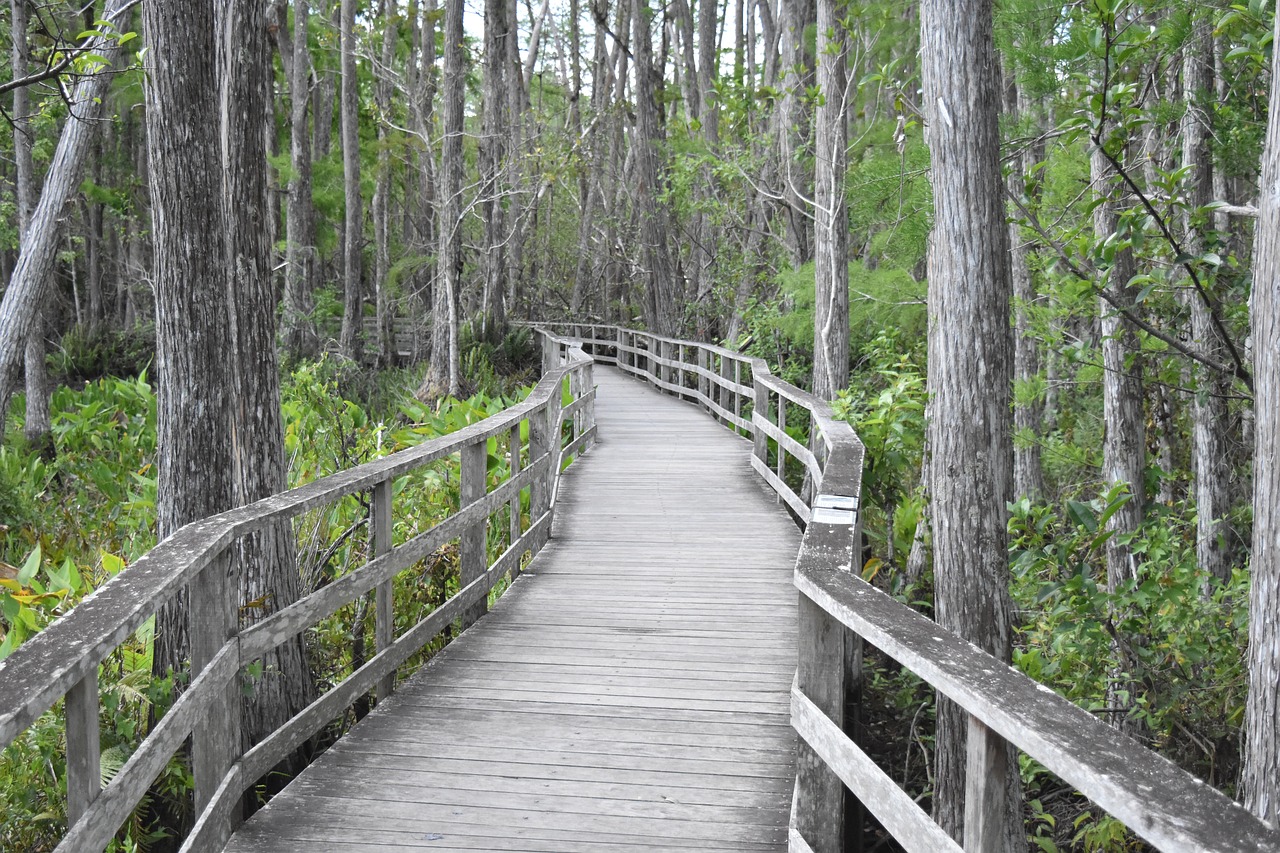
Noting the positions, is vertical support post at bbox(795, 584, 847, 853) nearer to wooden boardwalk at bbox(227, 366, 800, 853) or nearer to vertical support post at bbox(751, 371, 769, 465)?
wooden boardwalk at bbox(227, 366, 800, 853)

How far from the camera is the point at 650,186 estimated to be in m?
21.4

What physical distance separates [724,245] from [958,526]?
17502 mm

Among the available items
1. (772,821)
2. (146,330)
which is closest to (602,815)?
(772,821)

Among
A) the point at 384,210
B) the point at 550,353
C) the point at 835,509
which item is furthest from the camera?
the point at 384,210

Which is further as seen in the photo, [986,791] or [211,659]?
[211,659]

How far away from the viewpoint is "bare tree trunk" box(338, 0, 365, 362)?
22.6 metres

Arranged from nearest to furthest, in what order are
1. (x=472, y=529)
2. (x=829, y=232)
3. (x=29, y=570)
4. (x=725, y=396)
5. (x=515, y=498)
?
(x=472, y=529), (x=29, y=570), (x=515, y=498), (x=829, y=232), (x=725, y=396)

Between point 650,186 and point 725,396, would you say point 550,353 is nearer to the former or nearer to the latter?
point 650,186

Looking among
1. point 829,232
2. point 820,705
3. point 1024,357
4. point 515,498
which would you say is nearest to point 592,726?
point 820,705

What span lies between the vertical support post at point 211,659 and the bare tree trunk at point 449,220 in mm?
14927

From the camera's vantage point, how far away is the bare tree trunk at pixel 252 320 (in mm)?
4910

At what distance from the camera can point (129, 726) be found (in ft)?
14.3

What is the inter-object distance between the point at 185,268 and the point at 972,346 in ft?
11.8

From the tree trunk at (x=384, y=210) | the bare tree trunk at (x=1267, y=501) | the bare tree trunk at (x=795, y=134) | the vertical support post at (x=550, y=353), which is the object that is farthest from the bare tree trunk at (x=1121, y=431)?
the tree trunk at (x=384, y=210)
